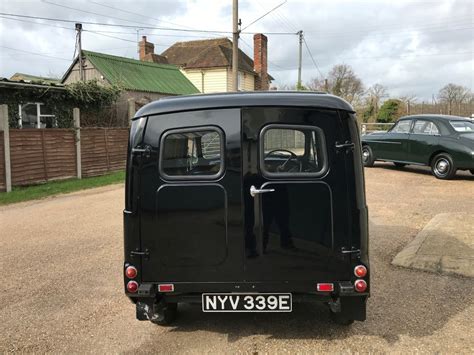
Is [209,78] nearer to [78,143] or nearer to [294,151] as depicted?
[78,143]

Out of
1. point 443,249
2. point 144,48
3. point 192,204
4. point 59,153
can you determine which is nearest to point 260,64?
point 144,48

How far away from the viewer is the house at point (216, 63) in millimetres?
35844

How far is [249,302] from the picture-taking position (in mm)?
3496

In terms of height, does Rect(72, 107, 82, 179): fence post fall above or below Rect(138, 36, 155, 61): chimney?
below

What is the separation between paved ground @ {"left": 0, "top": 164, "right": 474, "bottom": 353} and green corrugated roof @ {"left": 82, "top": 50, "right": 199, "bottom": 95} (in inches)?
730

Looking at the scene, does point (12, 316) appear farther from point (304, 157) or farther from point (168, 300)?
point (304, 157)

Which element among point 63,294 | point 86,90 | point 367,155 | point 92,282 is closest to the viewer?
point 63,294

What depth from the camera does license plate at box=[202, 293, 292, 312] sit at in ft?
11.4

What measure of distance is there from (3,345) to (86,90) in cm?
1498

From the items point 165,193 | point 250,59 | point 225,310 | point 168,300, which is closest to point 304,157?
point 165,193

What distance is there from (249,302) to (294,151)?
1274 mm

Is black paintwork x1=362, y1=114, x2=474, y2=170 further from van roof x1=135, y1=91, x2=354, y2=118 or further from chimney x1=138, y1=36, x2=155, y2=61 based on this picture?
chimney x1=138, y1=36, x2=155, y2=61

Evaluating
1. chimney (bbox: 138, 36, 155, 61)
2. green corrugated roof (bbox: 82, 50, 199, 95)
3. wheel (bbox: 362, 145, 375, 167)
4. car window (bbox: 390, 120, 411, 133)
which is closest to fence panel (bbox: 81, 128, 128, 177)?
green corrugated roof (bbox: 82, 50, 199, 95)

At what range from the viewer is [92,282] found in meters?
5.36
